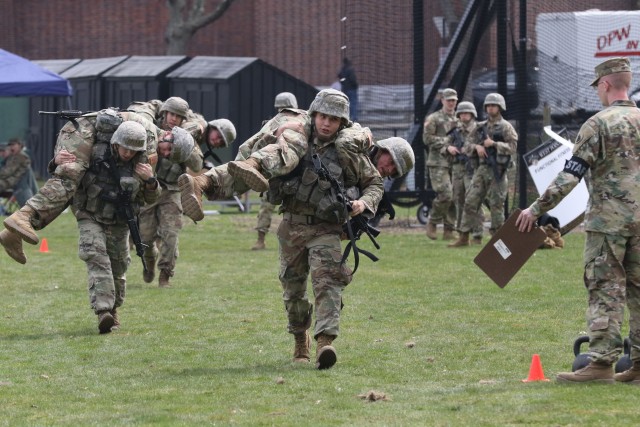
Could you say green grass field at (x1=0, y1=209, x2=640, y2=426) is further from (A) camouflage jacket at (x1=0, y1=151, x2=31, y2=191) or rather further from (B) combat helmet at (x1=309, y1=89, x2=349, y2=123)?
(A) camouflage jacket at (x1=0, y1=151, x2=31, y2=191)

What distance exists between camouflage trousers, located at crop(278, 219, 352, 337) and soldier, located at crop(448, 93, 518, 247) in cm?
931

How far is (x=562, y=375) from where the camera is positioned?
28.3 ft

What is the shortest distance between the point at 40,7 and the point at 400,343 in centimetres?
3645

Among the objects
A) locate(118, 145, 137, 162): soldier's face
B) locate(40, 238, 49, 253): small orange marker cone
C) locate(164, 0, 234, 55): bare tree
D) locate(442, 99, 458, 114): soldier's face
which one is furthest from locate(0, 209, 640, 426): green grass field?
locate(164, 0, 234, 55): bare tree

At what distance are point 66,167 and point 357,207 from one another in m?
2.81

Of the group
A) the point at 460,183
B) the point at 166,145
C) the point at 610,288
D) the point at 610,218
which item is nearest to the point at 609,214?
the point at 610,218

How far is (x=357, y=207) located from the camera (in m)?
9.25

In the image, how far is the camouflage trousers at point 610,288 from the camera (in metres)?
8.38

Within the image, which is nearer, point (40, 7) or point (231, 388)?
point (231, 388)

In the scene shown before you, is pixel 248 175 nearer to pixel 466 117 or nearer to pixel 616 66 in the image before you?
pixel 616 66

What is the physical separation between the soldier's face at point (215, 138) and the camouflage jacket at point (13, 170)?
11.6 meters

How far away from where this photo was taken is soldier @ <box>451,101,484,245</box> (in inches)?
755

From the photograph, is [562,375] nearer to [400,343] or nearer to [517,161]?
[400,343]

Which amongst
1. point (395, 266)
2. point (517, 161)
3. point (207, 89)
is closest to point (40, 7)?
point (207, 89)
